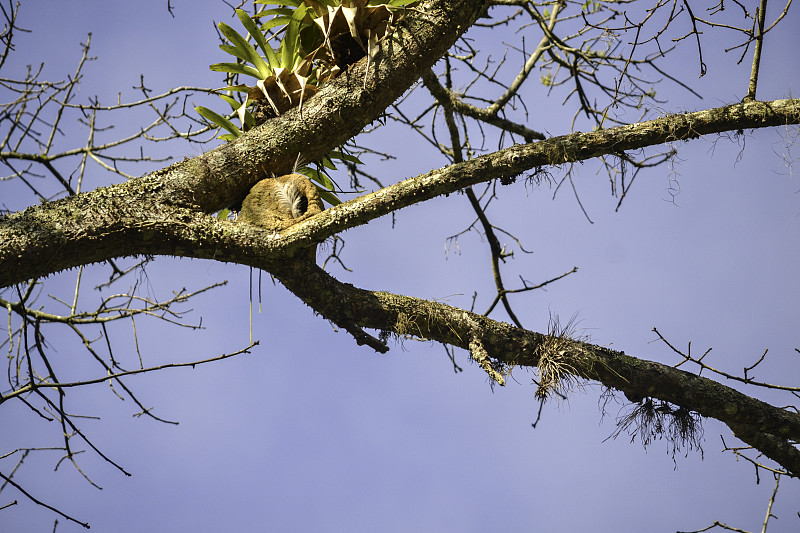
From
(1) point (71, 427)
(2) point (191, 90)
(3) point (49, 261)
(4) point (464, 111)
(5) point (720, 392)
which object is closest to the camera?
(3) point (49, 261)

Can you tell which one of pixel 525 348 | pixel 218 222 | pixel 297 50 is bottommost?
pixel 525 348

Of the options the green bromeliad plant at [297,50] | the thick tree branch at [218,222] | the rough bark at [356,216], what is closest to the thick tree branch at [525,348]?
the rough bark at [356,216]

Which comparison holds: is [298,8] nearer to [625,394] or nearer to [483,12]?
[483,12]

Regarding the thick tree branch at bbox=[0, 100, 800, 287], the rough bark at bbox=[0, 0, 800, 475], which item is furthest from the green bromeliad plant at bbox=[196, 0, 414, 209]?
the thick tree branch at bbox=[0, 100, 800, 287]

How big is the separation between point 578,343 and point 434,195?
0.91 meters

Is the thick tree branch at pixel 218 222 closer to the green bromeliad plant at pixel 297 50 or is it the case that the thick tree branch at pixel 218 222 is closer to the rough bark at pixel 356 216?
the rough bark at pixel 356 216

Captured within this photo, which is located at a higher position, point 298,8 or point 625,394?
point 298,8

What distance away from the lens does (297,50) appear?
2.98 metres

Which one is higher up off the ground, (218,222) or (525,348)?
(218,222)

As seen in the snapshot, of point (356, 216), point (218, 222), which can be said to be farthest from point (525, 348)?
point (218, 222)

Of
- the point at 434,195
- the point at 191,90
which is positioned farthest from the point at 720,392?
the point at 191,90

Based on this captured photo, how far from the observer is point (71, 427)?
104 inches

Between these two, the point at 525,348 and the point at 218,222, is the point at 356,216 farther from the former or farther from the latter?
the point at 525,348

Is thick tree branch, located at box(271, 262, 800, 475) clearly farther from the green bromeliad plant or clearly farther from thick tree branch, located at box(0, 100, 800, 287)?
the green bromeliad plant
